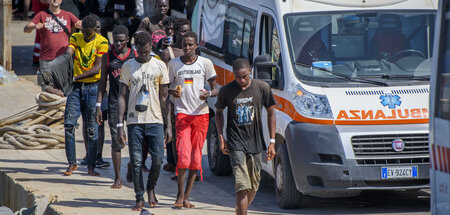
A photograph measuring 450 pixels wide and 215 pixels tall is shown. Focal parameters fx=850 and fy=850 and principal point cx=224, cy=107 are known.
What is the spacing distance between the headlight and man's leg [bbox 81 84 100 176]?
2895 millimetres

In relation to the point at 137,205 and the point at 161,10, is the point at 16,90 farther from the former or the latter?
the point at 137,205

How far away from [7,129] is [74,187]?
2.83 metres

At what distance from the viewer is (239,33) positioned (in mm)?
10516

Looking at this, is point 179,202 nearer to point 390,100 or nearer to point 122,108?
point 122,108

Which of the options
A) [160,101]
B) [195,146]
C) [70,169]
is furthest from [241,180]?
[70,169]

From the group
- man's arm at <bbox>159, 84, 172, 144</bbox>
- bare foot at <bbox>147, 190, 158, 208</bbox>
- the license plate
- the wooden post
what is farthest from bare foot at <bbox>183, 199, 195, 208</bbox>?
the wooden post

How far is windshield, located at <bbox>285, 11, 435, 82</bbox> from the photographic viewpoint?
9.07 metres

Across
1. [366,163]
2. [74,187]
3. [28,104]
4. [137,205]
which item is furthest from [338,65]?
[28,104]

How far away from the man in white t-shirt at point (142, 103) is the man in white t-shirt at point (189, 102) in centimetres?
19

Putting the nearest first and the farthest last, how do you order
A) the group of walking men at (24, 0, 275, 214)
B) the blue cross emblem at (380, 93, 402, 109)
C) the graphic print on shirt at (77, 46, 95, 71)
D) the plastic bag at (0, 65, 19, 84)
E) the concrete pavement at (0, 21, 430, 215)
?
the group of walking men at (24, 0, 275, 214) → the blue cross emblem at (380, 93, 402, 109) → the concrete pavement at (0, 21, 430, 215) → the graphic print on shirt at (77, 46, 95, 71) → the plastic bag at (0, 65, 19, 84)

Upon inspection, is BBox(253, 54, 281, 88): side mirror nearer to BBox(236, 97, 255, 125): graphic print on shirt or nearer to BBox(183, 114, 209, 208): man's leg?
BBox(183, 114, 209, 208): man's leg

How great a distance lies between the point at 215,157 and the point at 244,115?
3.23 meters

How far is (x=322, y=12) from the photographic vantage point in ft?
30.7

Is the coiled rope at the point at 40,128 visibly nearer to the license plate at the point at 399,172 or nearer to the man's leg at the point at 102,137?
the man's leg at the point at 102,137
